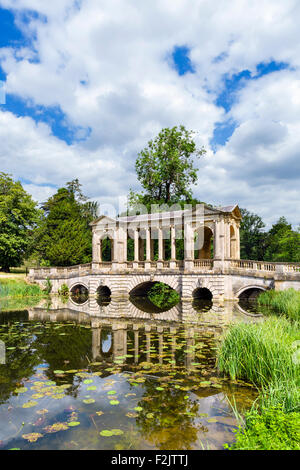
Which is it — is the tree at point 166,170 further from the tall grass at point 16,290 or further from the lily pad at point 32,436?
the lily pad at point 32,436

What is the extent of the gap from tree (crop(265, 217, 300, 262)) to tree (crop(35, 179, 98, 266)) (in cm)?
2461

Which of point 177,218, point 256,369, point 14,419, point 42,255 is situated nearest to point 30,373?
point 14,419

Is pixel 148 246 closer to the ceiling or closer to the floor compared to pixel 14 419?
closer to the ceiling

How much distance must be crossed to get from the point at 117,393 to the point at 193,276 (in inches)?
707

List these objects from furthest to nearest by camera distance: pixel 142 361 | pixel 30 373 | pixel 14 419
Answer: pixel 142 361, pixel 30 373, pixel 14 419

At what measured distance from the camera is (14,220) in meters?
38.7

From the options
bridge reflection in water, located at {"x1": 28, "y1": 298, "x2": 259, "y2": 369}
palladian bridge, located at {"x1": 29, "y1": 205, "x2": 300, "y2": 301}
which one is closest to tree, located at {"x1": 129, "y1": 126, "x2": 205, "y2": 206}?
palladian bridge, located at {"x1": 29, "y1": 205, "x2": 300, "y2": 301}

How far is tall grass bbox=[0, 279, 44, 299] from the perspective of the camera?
26.6 m

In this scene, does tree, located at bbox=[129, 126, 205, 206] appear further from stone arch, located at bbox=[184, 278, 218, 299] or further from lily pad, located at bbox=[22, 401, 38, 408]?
lily pad, located at bbox=[22, 401, 38, 408]

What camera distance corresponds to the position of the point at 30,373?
300 inches

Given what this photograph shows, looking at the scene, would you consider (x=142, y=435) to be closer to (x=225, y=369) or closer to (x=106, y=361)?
(x=225, y=369)

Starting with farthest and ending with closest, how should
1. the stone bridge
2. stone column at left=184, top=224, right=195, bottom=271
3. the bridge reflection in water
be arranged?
stone column at left=184, top=224, right=195, bottom=271 < the stone bridge < the bridge reflection in water

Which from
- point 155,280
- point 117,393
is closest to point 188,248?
point 155,280
